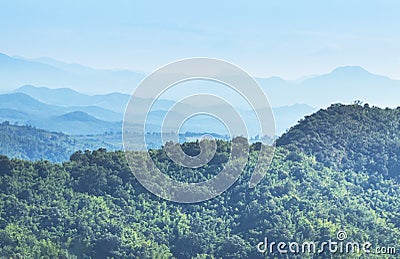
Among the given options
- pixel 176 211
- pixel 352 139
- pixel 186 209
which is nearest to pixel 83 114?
A: pixel 352 139

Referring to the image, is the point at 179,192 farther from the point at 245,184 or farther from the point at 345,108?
the point at 345,108

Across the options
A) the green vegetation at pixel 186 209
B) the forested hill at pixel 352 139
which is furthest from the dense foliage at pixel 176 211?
the forested hill at pixel 352 139

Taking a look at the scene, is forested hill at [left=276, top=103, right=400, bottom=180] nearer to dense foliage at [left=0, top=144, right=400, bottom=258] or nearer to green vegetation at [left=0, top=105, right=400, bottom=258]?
green vegetation at [left=0, top=105, right=400, bottom=258]

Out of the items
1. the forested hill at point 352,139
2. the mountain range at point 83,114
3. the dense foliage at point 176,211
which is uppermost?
the mountain range at point 83,114

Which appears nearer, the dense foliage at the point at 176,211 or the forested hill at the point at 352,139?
the dense foliage at the point at 176,211

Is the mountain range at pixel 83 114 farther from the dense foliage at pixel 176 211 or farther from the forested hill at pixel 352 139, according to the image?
the dense foliage at pixel 176 211

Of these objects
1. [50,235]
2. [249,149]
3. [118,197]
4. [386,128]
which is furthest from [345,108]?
[50,235]
